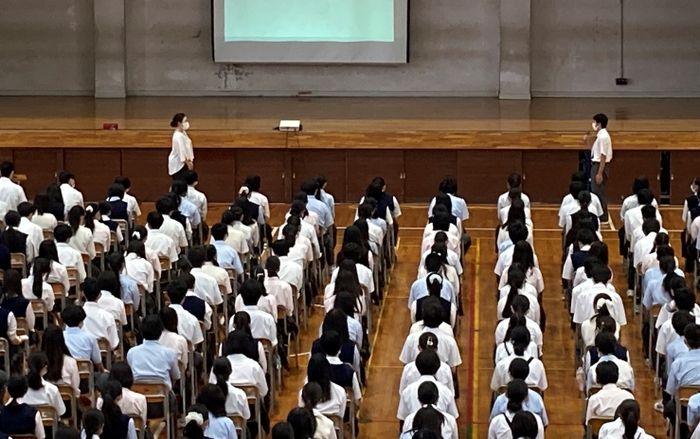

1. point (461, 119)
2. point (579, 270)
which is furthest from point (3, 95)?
point (579, 270)

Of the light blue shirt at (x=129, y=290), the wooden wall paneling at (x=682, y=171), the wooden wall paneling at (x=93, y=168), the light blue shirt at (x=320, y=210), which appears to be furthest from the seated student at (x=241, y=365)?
the wooden wall paneling at (x=682, y=171)

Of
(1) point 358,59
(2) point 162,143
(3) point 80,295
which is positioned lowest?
(3) point 80,295

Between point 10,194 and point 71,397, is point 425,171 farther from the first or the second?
point 71,397

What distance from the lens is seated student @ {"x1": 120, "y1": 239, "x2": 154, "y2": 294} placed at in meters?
11.9

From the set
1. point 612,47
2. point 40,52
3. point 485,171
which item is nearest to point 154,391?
point 485,171

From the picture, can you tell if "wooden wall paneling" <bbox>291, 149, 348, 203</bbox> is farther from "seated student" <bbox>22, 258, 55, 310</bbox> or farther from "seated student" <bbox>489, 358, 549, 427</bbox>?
"seated student" <bbox>489, 358, 549, 427</bbox>

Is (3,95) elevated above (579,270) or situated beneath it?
elevated above

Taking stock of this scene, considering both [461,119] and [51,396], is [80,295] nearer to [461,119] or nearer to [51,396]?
[51,396]

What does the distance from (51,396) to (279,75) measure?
1634 cm

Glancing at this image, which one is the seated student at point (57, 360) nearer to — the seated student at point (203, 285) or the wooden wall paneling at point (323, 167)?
the seated student at point (203, 285)

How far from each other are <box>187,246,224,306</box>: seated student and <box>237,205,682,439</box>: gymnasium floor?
39.1 inches

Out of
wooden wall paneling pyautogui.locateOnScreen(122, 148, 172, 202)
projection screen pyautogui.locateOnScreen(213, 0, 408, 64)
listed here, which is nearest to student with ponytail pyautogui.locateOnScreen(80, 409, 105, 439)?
wooden wall paneling pyautogui.locateOnScreen(122, 148, 172, 202)

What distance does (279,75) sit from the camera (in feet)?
81.5

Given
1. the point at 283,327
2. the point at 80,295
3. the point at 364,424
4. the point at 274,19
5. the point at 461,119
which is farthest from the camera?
the point at 274,19
